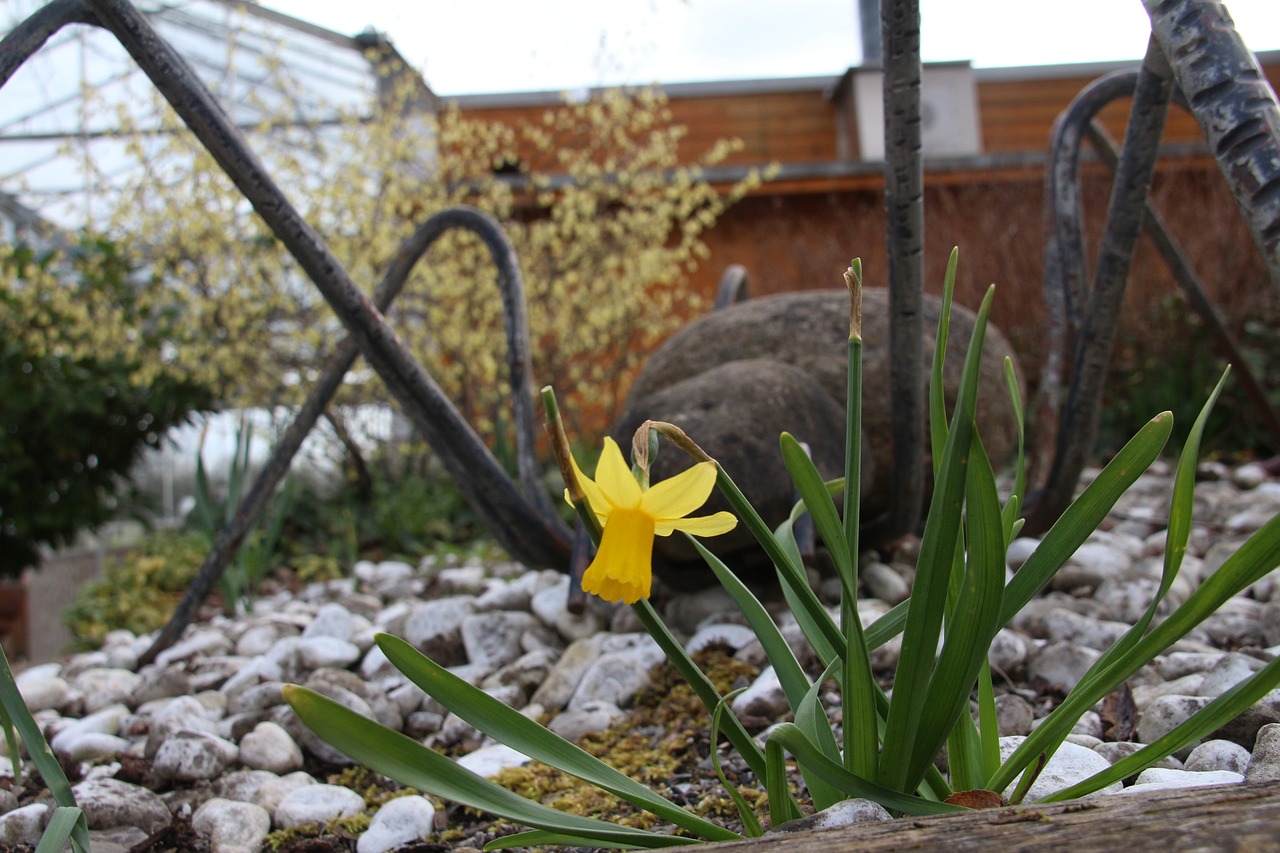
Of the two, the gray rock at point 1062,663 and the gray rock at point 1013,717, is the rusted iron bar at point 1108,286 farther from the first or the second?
the gray rock at point 1013,717

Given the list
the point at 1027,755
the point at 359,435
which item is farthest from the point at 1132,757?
the point at 359,435

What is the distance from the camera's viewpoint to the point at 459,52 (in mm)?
5023

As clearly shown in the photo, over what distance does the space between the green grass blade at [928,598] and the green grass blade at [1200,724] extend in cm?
16

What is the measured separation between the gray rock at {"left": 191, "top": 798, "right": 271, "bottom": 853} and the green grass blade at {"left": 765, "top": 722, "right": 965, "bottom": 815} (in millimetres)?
817

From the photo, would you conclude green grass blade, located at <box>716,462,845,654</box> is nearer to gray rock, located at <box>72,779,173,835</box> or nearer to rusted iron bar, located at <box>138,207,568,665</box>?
gray rock, located at <box>72,779,173,835</box>

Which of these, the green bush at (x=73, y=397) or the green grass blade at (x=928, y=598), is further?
the green bush at (x=73, y=397)

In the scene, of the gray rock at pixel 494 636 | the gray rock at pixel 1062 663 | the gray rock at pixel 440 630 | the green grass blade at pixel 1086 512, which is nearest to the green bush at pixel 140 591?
the gray rock at pixel 440 630

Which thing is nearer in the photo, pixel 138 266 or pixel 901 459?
pixel 901 459

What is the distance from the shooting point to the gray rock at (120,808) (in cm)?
131

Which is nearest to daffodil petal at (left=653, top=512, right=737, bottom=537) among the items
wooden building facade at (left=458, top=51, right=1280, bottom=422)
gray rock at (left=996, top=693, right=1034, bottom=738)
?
gray rock at (left=996, top=693, right=1034, bottom=738)

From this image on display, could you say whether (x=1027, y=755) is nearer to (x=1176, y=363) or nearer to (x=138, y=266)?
(x=1176, y=363)

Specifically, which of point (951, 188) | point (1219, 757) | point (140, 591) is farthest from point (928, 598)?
point (951, 188)

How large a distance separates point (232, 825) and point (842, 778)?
3.01 feet

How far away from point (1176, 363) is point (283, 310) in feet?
15.7
